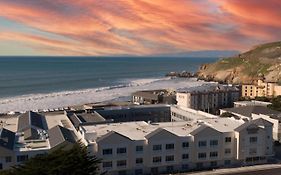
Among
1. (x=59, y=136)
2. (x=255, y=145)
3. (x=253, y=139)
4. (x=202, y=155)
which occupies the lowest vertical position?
(x=202, y=155)

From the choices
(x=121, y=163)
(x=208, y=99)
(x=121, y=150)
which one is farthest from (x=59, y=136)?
(x=208, y=99)

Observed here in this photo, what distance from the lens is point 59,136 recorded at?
43094mm

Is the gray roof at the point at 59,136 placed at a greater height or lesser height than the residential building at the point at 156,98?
lesser

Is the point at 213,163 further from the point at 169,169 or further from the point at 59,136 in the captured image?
the point at 59,136

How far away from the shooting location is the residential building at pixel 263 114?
57688mm

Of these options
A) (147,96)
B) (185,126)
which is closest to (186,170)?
(185,126)

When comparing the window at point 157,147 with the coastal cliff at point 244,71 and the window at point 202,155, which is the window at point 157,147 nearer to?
the window at point 202,155

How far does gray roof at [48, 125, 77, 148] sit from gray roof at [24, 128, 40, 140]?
166 cm

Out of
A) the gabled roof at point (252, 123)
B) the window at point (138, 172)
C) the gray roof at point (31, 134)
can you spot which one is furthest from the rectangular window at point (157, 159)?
the gray roof at point (31, 134)

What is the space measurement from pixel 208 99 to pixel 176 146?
47411 millimetres

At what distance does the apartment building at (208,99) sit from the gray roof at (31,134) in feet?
151

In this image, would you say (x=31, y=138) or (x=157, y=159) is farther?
(x=31, y=138)

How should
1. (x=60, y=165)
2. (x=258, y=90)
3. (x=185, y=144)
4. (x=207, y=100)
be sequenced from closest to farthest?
(x=60, y=165)
(x=185, y=144)
(x=207, y=100)
(x=258, y=90)

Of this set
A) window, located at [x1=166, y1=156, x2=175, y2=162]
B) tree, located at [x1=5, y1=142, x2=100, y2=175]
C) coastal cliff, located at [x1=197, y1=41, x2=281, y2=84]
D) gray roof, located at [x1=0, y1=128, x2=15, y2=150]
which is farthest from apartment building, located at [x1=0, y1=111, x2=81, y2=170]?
coastal cliff, located at [x1=197, y1=41, x2=281, y2=84]
